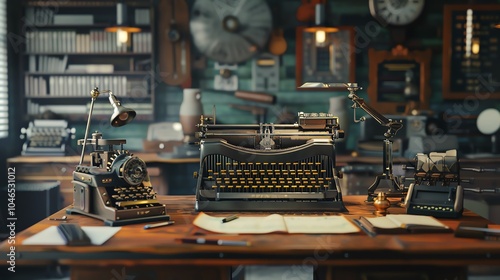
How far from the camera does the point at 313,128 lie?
105 inches

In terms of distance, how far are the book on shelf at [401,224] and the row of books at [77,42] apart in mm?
3738

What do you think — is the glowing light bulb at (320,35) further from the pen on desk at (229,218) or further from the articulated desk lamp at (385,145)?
the pen on desk at (229,218)

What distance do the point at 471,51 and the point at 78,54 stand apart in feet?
12.5

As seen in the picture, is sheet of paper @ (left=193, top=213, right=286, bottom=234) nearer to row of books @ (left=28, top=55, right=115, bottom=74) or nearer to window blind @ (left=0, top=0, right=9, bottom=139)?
row of books @ (left=28, top=55, right=115, bottom=74)

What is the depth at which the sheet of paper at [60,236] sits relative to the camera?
1917mm

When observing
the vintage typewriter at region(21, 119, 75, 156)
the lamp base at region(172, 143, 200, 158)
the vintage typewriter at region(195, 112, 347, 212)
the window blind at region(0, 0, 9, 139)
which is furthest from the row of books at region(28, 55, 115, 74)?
the vintage typewriter at region(195, 112, 347, 212)

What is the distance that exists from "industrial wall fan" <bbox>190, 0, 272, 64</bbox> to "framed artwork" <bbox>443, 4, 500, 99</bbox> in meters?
1.76

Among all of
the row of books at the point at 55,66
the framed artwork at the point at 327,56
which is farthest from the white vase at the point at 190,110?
the framed artwork at the point at 327,56

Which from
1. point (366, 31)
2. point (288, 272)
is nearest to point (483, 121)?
point (366, 31)

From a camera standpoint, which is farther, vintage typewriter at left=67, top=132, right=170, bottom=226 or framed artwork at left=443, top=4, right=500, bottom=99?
framed artwork at left=443, top=4, right=500, bottom=99

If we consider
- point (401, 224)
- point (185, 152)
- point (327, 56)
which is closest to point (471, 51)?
point (327, 56)

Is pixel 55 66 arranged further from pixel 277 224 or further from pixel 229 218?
pixel 277 224

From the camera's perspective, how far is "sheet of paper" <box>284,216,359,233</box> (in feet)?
6.77

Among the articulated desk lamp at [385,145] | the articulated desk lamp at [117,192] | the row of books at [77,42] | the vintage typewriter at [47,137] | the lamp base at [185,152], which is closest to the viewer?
the articulated desk lamp at [117,192]
